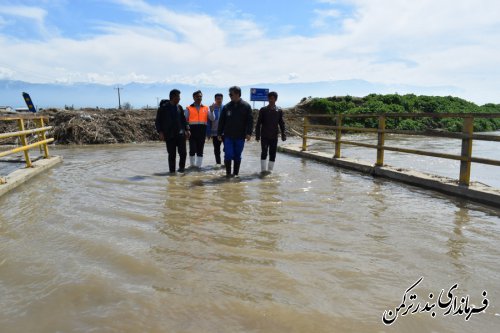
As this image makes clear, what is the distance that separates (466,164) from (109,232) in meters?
5.12

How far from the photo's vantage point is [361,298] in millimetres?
2559

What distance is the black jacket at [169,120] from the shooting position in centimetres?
772

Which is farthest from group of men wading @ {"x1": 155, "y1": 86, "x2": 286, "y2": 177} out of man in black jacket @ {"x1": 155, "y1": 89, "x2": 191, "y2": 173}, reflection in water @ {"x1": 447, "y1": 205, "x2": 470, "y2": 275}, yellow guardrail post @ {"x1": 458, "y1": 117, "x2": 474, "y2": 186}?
reflection in water @ {"x1": 447, "y1": 205, "x2": 470, "y2": 275}

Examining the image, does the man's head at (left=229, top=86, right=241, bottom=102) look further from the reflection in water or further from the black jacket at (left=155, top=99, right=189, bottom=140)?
the reflection in water

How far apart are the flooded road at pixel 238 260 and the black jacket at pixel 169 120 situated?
6.97 ft

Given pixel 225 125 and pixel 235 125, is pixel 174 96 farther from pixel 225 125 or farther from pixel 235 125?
pixel 235 125

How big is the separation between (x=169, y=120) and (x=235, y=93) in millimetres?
1448

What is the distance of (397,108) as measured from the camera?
28.5 meters

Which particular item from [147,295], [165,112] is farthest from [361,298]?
[165,112]

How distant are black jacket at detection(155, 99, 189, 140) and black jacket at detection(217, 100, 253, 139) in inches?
35.0

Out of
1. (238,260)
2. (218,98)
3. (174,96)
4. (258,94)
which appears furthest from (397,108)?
(238,260)

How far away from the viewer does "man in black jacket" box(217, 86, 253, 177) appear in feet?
24.7

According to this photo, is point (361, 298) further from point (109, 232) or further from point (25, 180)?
point (25, 180)

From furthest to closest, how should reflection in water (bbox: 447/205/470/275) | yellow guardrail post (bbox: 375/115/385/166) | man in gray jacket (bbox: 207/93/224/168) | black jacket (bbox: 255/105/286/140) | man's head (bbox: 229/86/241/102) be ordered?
man in gray jacket (bbox: 207/93/224/168)
black jacket (bbox: 255/105/286/140)
yellow guardrail post (bbox: 375/115/385/166)
man's head (bbox: 229/86/241/102)
reflection in water (bbox: 447/205/470/275)
